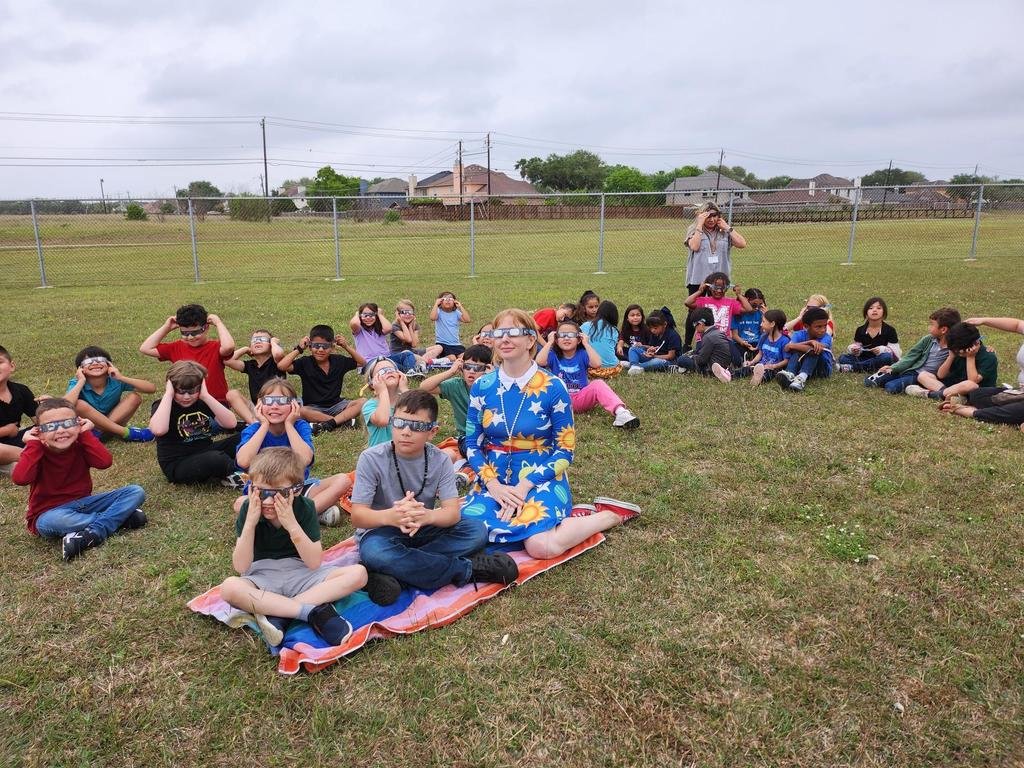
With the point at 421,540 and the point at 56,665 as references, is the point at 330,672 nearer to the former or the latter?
the point at 421,540

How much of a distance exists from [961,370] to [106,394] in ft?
28.1

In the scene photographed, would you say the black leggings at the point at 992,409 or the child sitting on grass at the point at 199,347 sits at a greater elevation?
the child sitting on grass at the point at 199,347

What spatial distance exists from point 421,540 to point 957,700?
2.74 m

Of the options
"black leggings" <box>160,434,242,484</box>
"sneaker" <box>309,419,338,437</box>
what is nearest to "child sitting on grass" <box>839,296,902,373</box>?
"sneaker" <box>309,419,338,437</box>

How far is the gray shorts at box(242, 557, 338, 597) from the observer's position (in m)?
3.69

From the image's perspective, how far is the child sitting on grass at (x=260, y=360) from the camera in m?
6.76

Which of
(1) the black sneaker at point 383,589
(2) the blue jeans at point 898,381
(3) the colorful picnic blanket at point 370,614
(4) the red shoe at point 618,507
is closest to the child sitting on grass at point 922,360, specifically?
(2) the blue jeans at point 898,381

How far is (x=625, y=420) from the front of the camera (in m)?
6.65

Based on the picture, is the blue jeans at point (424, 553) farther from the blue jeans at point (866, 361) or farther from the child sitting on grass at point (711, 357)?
the blue jeans at point (866, 361)

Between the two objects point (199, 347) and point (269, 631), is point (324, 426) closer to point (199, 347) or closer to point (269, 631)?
point (199, 347)

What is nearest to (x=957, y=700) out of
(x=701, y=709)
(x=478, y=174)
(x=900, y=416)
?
(x=701, y=709)

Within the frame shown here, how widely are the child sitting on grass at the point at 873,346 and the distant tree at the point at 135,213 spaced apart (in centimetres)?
2090

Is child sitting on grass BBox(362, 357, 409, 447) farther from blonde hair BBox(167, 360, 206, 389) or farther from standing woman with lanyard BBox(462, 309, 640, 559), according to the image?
blonde hair BBox(167, 360, 206, 389)

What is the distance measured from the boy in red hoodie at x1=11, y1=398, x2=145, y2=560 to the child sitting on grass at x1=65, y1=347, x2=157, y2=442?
1.38 meters
